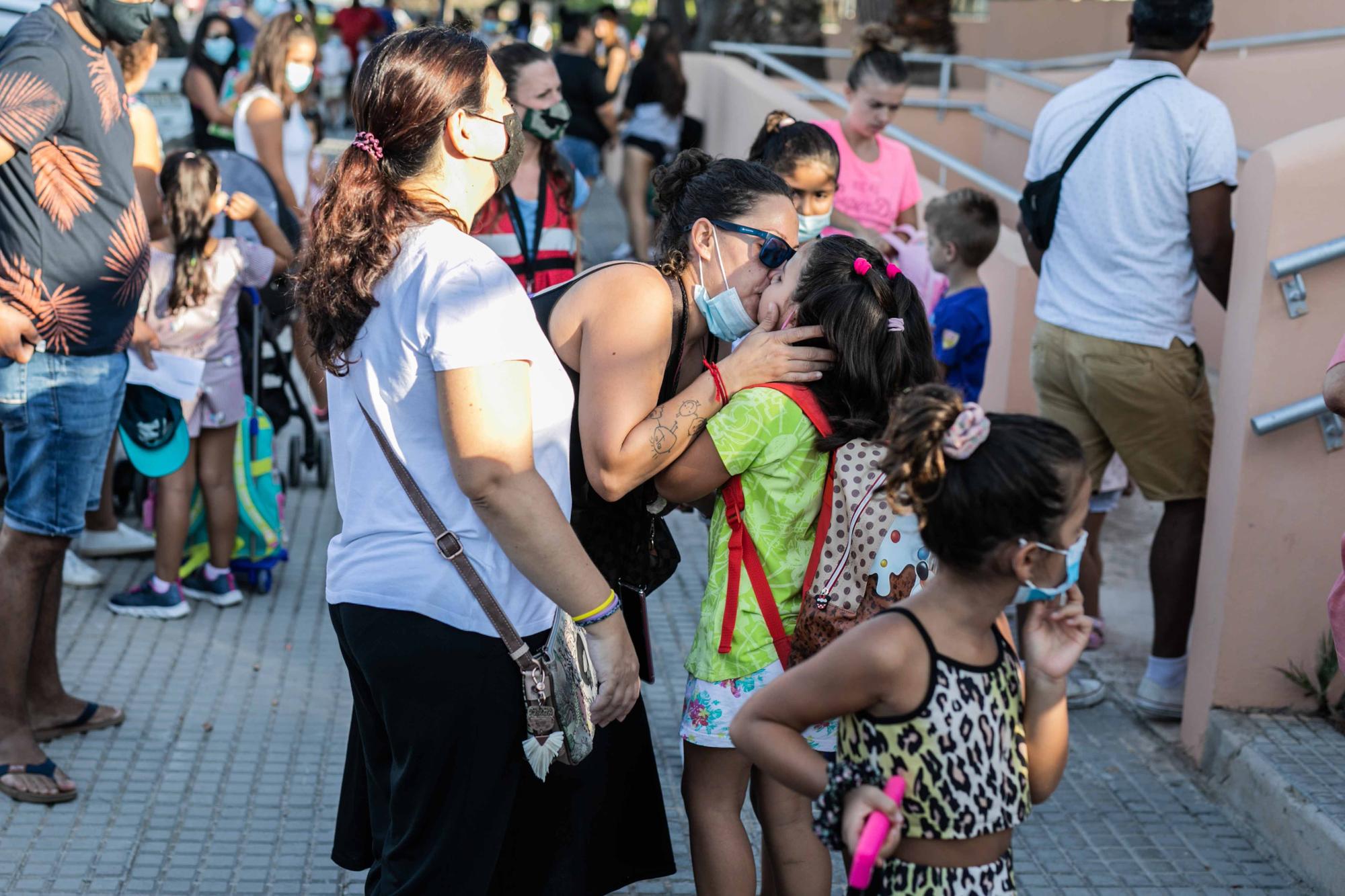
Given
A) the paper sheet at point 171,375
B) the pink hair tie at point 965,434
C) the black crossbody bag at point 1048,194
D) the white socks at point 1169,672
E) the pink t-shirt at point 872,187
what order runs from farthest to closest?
the pink t-shirt at point 872,187 → the paper sheet at point 171,375 → the white socks at point 1169,672 → the black crossbody bag at point 1048,194 → the pink hair tie at point 965,434

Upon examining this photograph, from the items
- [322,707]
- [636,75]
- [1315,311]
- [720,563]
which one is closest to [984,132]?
[636,75]

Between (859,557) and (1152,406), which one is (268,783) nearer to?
(859,557)

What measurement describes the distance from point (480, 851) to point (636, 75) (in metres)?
9.09

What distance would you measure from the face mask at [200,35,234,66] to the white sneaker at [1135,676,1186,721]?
21.0ft

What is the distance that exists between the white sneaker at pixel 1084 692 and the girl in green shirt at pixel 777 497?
1.96 m

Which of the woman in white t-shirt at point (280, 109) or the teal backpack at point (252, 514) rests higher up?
the woman in white t-shirt at point (280, 109)

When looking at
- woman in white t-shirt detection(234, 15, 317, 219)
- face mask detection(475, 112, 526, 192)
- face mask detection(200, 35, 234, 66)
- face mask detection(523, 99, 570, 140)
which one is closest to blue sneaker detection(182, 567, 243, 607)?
woman in white t-shirt detection(234, 15, 317, 219)

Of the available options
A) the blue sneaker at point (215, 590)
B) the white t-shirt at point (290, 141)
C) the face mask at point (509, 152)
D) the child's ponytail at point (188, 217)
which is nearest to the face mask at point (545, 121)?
the child's ponytail at point (188, 217)

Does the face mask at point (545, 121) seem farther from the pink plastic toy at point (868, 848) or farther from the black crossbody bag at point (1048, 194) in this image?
the pink plastic toy at point (868, 848)

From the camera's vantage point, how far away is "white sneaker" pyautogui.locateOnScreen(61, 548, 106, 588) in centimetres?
528

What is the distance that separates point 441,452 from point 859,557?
0.83 metres

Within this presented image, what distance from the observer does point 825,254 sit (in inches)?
106

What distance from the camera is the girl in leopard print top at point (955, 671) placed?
2.05 metres

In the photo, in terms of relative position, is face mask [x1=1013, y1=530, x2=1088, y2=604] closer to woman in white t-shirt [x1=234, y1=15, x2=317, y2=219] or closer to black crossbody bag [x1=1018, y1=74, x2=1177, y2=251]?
black crossbody bag [x1=1018, y1=74, x2=1177, y2=251]
